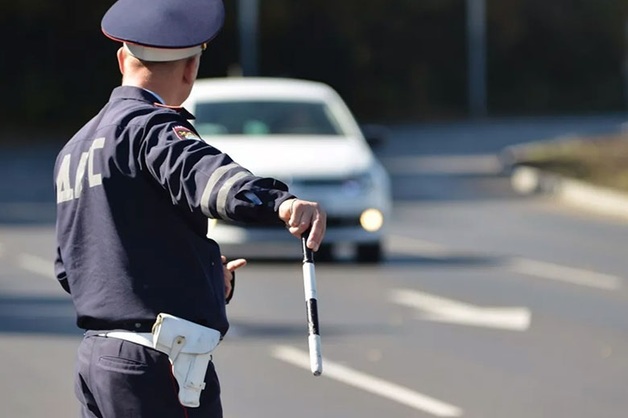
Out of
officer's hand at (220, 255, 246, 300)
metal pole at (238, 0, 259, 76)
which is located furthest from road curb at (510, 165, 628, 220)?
metal pole at (238, 0, 259, 76)

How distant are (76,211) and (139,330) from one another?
1.06 ft

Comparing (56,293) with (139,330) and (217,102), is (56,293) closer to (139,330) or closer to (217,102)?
(217,102)

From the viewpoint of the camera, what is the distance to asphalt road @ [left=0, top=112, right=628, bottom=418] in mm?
8906

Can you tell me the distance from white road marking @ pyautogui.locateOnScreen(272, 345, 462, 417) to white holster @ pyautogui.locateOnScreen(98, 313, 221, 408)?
4.37m

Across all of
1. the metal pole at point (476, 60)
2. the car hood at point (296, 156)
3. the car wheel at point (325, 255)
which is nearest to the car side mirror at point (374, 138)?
the car hood at point (296, 156)

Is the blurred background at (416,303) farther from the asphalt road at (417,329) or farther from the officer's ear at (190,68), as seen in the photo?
the officer's ear at (190,68)

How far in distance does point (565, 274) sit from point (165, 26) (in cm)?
1162

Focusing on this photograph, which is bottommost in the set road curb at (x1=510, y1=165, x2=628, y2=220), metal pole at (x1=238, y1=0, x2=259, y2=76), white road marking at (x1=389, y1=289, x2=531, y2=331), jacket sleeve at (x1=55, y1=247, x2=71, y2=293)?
metal pole at (x1=238, y1=0, x2=259, y2=76)

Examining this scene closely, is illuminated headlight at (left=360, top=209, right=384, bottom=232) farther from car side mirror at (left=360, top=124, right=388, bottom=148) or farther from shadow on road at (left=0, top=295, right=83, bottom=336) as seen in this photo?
shadow on road at (left=0, top=295, right=83, bottom=336)

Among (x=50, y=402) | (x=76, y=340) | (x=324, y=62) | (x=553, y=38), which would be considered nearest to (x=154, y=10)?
(x=50, y=402)

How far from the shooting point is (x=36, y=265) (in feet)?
53.2

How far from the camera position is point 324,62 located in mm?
62812

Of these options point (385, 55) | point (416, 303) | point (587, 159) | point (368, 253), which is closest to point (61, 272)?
point (416, 303)

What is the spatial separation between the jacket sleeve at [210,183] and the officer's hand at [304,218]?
40 mm
